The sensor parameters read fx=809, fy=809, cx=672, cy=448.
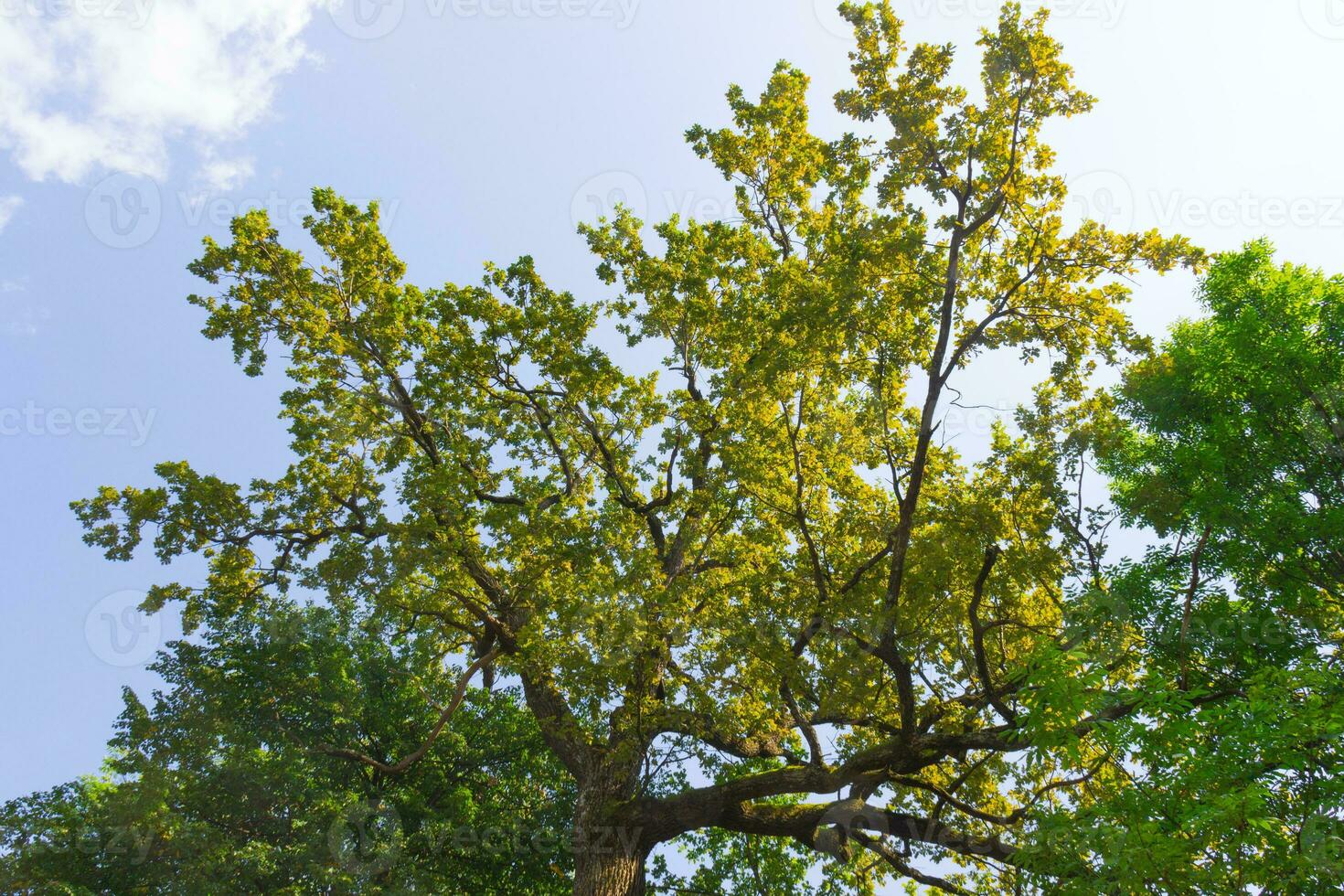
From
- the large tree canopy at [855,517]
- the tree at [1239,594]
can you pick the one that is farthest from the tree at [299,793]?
the tree at [1239,594]

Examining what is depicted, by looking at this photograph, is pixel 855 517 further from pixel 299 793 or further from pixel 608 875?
pixel 299 793

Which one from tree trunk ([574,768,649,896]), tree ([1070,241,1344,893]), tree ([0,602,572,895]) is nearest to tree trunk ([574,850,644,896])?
tree trunk ([574,768,649,896])

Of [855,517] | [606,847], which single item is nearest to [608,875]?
[606,847]

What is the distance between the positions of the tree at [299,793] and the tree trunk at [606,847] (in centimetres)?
340

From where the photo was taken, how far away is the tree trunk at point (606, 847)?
941 centimetres

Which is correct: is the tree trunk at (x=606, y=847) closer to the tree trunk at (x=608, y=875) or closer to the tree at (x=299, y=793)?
the tree trunk at (x=608, y=875)

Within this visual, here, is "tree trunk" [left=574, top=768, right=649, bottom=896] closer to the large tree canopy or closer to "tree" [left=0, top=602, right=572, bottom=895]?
the large tree canopy

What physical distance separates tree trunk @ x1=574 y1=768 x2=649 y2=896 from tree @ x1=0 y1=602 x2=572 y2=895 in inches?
134

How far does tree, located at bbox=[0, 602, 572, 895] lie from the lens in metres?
13.0

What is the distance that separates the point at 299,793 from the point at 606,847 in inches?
277

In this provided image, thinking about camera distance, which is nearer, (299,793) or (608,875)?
(608,875)

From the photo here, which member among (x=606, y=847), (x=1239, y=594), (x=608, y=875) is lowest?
(x=608, y=875)

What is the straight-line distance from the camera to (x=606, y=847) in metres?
9.63

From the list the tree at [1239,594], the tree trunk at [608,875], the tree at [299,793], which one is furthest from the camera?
the tree at [299,793]
